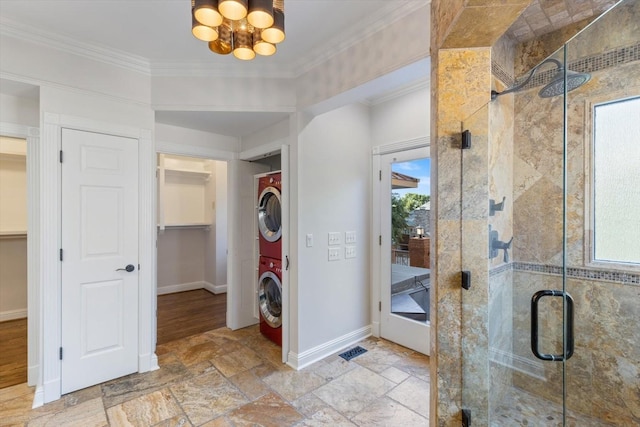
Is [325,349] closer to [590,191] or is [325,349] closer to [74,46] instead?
[590,191]

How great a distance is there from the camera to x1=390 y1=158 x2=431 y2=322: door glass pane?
2883 millimetres

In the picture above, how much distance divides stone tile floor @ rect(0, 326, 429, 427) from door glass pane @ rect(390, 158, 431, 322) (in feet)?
1.66

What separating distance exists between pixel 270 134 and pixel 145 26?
133cm

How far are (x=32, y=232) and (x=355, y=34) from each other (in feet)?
9.66

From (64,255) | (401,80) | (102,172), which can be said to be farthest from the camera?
(102,172)

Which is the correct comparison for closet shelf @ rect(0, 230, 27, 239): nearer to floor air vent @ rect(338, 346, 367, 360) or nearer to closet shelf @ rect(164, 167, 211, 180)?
closet shelf @ rect(164, 167, 211, 180)

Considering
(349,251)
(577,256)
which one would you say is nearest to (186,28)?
(349,251)

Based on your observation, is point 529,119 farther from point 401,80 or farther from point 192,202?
point 192,202

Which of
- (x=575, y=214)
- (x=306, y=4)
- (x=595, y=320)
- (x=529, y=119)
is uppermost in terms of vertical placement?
(x=306, y=4)

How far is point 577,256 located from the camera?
1.86m

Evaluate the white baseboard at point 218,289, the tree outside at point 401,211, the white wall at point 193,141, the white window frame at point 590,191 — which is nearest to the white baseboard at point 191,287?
the white baseboard at point 218,289

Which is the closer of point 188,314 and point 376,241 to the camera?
point 376,241

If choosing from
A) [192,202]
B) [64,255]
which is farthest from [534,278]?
[192,202]

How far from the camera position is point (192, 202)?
522cm
